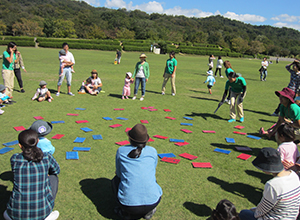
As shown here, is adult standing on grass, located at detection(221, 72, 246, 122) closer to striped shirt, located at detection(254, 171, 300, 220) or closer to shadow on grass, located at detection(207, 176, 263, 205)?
shadow on grass, located at detection(207, 176, 263, 205)

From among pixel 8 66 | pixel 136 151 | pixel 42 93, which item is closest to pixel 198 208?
pixel 136 151

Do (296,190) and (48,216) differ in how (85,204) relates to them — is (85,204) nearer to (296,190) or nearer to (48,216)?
(48,216)

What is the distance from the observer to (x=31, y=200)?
2.84 m

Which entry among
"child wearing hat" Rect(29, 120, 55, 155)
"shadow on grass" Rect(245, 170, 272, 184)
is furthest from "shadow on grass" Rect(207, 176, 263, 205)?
"child wearing hat" Rect(29, 120, 55, 155)

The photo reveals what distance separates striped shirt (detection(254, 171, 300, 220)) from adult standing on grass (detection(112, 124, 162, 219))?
135cm

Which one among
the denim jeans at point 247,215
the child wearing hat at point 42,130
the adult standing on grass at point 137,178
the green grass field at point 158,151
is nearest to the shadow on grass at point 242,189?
the green grass field at point 158,151

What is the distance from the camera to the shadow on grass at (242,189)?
407 cm

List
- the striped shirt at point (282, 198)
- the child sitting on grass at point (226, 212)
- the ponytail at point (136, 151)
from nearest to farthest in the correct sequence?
the child sitting on grass at point (226, 212), the striped shirt at point (282, 198), the ponytail at point (136, 151)

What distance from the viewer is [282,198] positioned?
2.48 meters

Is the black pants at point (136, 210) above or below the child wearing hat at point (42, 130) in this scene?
below

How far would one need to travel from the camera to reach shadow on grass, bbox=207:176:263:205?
4.07 meters

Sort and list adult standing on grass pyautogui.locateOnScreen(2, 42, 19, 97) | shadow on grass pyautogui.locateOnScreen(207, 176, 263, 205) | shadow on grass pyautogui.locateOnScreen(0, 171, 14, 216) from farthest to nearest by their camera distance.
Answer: adult standing on grass pyautogui.locateOnScreen(2, 42, 19, 97)
shadow on grass pyautogui.locateOnScreen(207, 176, 263, 205)
shadow on grass pyautogui.locateOnScreen(0, 171, 14, 216)

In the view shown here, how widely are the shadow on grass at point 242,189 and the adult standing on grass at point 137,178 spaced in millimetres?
1700

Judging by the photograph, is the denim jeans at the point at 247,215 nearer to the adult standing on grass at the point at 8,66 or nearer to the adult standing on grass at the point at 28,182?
the adult standing on grass at the point at 28,182
